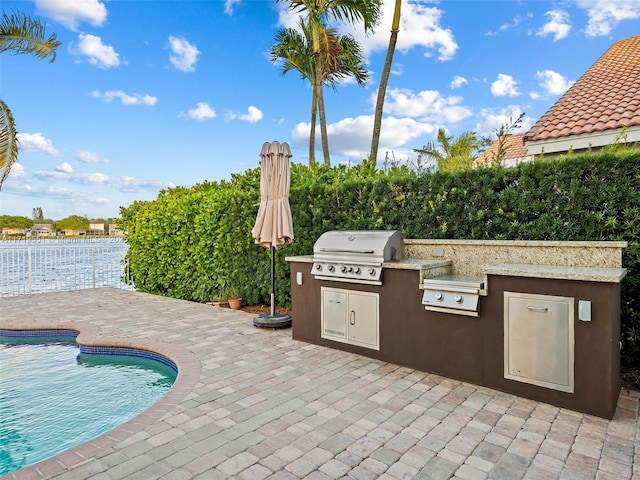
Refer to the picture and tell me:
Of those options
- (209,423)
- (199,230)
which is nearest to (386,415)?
(209,423)

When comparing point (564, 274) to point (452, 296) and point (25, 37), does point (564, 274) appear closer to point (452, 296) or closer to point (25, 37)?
point (452, 296)

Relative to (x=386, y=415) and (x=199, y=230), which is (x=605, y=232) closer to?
(x=386, y=415)

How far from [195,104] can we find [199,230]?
5.54 metres

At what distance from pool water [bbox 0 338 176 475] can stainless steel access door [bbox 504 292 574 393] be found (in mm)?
3367

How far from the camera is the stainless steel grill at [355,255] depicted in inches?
173

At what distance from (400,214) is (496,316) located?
216 centimetres

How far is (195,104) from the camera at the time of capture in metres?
12.2

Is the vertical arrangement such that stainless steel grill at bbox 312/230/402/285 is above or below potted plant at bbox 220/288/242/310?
above

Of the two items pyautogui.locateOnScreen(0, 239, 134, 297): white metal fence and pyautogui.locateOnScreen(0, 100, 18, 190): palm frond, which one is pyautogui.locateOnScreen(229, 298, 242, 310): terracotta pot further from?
pyautogui.locateOnScreen(0, 100, 18, 190): palm frond

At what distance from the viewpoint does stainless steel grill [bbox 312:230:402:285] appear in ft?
14.4

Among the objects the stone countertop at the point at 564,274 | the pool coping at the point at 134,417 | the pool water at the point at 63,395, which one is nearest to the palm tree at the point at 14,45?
the pool coping at the point at 134,417

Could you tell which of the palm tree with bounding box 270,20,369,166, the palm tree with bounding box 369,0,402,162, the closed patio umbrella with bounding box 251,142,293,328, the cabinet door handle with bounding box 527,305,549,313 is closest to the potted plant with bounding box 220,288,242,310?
the closed patio umbrella with bounding box 251,142,293,328

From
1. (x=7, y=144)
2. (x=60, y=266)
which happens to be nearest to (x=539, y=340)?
(x=60, y=266)

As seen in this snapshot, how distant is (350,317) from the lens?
4.64m
